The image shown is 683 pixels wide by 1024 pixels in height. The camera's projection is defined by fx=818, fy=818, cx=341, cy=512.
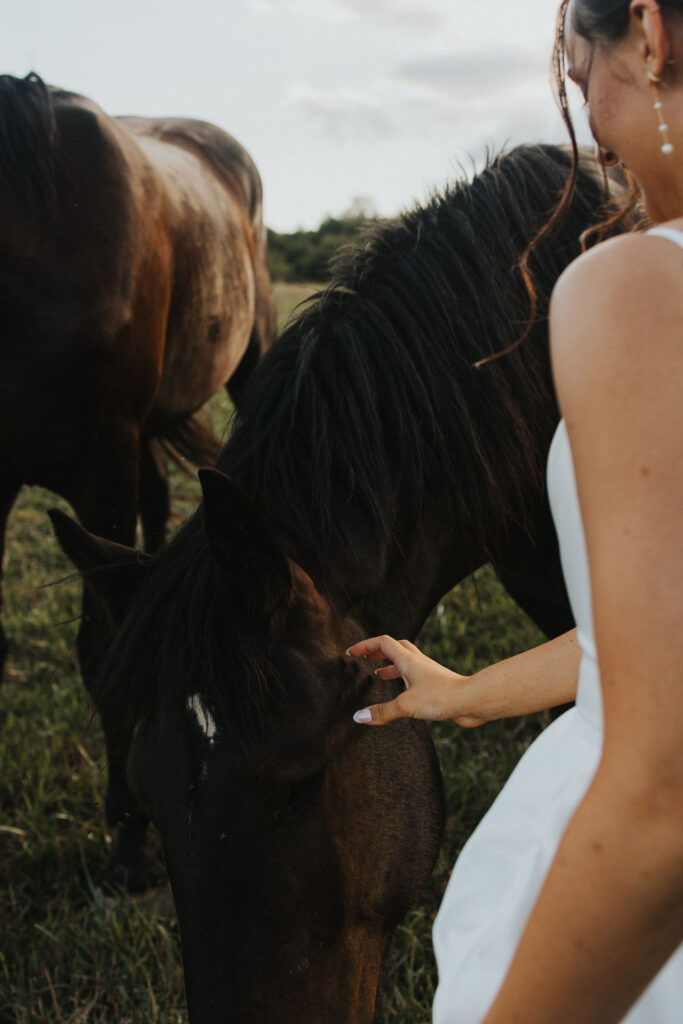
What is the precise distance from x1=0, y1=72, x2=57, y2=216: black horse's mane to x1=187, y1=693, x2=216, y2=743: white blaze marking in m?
1.92

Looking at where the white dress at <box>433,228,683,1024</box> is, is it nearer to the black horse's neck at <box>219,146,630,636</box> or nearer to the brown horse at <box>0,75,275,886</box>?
the black horse's neck at <box>219,146,630,636</box>

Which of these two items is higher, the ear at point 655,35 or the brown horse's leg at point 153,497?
the ear at point 655,35

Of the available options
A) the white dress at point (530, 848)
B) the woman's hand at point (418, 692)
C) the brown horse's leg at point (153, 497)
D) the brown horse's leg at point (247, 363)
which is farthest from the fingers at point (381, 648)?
the brown horse's leg at point (247, 363)

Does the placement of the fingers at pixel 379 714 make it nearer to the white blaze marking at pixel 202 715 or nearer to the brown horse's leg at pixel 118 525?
the white blaze marking at pixel 202 715

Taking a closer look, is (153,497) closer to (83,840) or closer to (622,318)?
(83,840)

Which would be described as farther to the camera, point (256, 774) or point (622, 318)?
point (256, 774)

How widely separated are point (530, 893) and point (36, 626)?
392 centimetres

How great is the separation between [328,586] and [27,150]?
6.51 ft

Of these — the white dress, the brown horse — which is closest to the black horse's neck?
the white dress

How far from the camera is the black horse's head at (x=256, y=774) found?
1312 millimetres

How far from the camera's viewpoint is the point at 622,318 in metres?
0.64

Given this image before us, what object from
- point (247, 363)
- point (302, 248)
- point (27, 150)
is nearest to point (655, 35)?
point (27, 150)

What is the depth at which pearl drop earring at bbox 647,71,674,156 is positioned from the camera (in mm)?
769

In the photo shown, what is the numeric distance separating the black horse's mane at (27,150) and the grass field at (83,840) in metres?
1.35
